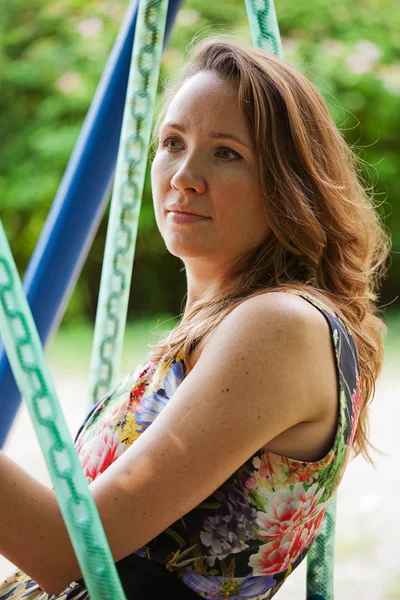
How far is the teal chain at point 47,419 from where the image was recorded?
83 centimetres

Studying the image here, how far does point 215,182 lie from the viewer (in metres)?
1.26

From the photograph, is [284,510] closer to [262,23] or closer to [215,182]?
[215,182]

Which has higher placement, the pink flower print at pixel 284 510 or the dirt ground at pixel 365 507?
the dirt ground at pixel 365 507

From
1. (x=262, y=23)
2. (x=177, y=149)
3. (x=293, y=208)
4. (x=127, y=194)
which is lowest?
(x=293, y=208)

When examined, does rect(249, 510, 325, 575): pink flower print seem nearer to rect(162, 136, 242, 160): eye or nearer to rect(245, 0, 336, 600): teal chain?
rect(245, 0, 336, 600): teal chain

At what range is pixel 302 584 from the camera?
10.9ft

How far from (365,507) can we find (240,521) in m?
3.07

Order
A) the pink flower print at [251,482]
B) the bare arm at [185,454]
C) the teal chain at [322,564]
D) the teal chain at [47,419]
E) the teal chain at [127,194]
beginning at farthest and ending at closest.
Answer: the teal chain at [127,194] → the teal chain at [322,564] → the pink flower print at [251,482] → the bare arm at [185,454] → the teal chain at [47,419]

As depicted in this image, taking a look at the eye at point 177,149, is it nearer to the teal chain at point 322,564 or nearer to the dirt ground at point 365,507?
the teal chain at point 322,564

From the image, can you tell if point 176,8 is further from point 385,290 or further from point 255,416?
point 385,290

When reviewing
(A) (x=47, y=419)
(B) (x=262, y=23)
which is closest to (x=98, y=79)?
(B) (x=262, y=23)

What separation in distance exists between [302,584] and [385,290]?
3.53 meters

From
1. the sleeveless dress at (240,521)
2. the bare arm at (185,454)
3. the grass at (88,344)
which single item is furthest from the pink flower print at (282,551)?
the grass at (88,344)

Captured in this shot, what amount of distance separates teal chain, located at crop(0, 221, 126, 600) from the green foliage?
516 cm
